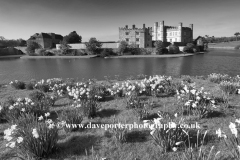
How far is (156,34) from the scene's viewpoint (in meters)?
68.7

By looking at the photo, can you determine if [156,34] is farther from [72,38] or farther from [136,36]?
[72,38]

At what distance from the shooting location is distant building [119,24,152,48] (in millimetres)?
56750

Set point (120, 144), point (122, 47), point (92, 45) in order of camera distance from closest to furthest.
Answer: point (120, 144) < point (122, 47) < point (92, 45)

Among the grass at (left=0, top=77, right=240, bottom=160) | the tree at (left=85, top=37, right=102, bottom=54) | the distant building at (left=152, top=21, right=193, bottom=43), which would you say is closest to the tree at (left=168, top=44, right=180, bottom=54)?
the distant building at (left=152, top=21, right=193, bottom=43)

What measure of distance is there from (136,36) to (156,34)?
50.3 ft

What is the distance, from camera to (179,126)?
3561mm

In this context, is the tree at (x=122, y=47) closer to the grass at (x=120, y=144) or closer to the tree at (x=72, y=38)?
the tree at (x=72, y=38)

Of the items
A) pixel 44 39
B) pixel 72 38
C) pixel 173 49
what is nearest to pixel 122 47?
pixel 173 49

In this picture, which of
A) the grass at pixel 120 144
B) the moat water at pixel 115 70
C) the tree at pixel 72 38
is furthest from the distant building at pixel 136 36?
the grass at pixel 120 144

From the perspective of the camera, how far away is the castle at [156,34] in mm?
57106

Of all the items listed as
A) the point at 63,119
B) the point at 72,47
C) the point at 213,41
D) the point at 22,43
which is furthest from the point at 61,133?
the point at 213,41

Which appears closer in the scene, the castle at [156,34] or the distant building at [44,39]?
the castle at [156,34]

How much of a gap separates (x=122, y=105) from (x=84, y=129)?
222 cm

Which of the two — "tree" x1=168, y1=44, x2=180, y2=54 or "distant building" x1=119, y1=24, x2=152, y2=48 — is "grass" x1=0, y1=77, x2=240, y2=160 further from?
"distant building" x1=119, y1=24, x2=152, y2=48
